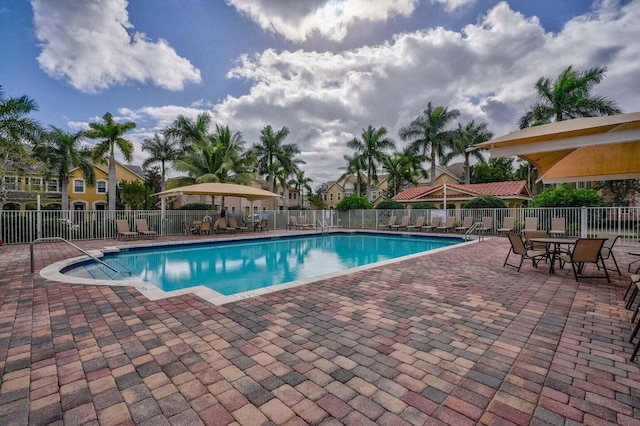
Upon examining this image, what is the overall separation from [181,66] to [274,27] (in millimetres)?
5103

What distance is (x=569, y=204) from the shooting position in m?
14.3

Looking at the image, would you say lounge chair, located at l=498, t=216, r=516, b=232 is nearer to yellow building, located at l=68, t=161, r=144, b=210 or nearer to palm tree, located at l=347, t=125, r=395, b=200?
palm tree, located at l=347, t=125, r=395, b=200

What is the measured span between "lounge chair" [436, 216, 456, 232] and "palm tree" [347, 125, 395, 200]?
1334cm

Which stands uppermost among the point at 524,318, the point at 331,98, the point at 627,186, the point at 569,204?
the point at 331,98

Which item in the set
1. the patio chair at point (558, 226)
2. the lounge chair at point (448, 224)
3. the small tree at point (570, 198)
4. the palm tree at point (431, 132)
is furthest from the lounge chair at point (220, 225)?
the palm tree at point (431, 132)

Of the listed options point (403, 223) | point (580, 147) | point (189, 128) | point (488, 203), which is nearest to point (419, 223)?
point (403, 223)

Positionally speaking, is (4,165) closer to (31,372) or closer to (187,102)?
(187,102)

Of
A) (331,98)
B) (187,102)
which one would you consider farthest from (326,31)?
(187,102)

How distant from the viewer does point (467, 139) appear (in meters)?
30.9

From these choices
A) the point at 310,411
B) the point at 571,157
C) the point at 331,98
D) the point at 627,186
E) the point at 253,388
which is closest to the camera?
the point at 310,411

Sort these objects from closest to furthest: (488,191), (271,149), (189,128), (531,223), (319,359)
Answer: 1. (319,359)
2. (531,223)
3. (488,191)
4. (189,128)
5. (271,149)

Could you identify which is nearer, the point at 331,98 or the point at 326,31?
the point at 326,31

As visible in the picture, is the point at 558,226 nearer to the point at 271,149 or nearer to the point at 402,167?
the point at 271,149

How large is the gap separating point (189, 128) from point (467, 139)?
89.7 feet
